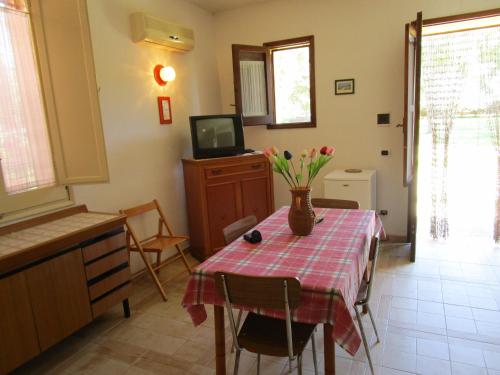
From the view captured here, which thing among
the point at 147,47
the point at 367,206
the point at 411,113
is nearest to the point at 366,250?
the point at 367,206

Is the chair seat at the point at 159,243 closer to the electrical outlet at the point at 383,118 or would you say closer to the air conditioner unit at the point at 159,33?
the air conditioner unit at the point at 159,33

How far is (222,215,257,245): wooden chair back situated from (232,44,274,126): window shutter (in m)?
1.95

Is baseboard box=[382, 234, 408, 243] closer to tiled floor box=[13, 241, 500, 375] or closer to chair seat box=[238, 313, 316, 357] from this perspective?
tiled floor box=[13, 241, 500, 375]

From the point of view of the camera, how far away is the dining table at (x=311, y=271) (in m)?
1.47

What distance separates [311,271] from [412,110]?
2522mm

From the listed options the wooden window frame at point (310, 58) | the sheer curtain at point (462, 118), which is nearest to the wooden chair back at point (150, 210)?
the wooden window frame at point (310, 58)

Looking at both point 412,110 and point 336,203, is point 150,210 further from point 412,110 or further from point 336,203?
point 412,110

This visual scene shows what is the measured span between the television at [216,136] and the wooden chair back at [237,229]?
1.47m

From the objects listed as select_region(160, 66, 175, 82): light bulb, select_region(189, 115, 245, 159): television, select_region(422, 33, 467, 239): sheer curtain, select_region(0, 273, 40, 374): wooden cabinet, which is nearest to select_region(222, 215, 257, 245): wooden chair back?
select_region(0, 273, 40, 374): wooden cabinet

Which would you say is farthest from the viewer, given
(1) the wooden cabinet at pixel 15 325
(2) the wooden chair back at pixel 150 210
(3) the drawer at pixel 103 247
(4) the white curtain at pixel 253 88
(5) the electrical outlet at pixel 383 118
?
(4) the white curtain at pixel 253 88

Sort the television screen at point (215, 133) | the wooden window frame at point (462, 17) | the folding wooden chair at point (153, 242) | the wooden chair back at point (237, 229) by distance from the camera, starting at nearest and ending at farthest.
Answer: the wooden chair back at point (237, 229) → the folding wooden chair at point (153, 242) → the wooden window frame at point (462, 17) → the television screen at point (215, 133)

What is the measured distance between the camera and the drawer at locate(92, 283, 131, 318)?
8.18 ft

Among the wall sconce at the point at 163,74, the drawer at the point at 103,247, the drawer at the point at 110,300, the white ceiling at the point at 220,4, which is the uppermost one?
the white ceiling at the point at 220,4

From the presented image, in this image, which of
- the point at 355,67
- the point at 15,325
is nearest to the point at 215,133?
the point at 355,67
